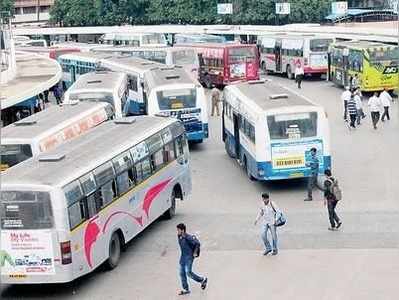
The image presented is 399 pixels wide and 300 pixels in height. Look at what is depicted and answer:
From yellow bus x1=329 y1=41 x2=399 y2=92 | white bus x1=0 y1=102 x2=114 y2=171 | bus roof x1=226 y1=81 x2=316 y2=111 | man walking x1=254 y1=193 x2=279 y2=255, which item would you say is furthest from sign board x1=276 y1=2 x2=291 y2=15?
man walking x1=254 y1=193 x2=279 y2=255

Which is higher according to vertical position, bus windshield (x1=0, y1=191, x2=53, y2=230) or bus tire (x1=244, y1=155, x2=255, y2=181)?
bus windshield (x1=0, y1=191, x2=53, y2=230)

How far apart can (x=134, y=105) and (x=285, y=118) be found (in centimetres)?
1269

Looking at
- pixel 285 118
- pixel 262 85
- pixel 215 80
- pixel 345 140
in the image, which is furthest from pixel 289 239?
pixel 215 80

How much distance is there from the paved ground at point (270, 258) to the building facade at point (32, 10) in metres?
87.4

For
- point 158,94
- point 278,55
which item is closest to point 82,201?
point 158,94

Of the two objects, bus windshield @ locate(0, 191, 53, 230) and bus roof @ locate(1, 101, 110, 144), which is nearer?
bus windshield @ locate(0, 191, 53, 230)

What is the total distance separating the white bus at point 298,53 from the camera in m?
43.5

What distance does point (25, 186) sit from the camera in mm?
12805

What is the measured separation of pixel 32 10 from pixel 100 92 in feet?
280

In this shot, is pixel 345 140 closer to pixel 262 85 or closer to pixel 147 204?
pixel 262 85

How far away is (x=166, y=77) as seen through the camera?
27141 mm

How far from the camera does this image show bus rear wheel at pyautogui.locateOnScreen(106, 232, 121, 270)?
14.6m

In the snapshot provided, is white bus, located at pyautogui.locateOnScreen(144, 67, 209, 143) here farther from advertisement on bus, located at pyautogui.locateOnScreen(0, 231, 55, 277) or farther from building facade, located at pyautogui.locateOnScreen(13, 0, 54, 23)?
building facade, located at pyautogui.locateOnScreen(13, 0, 54, 23)

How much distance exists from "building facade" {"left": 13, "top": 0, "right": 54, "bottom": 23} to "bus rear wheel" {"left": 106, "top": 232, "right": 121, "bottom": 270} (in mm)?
92965
